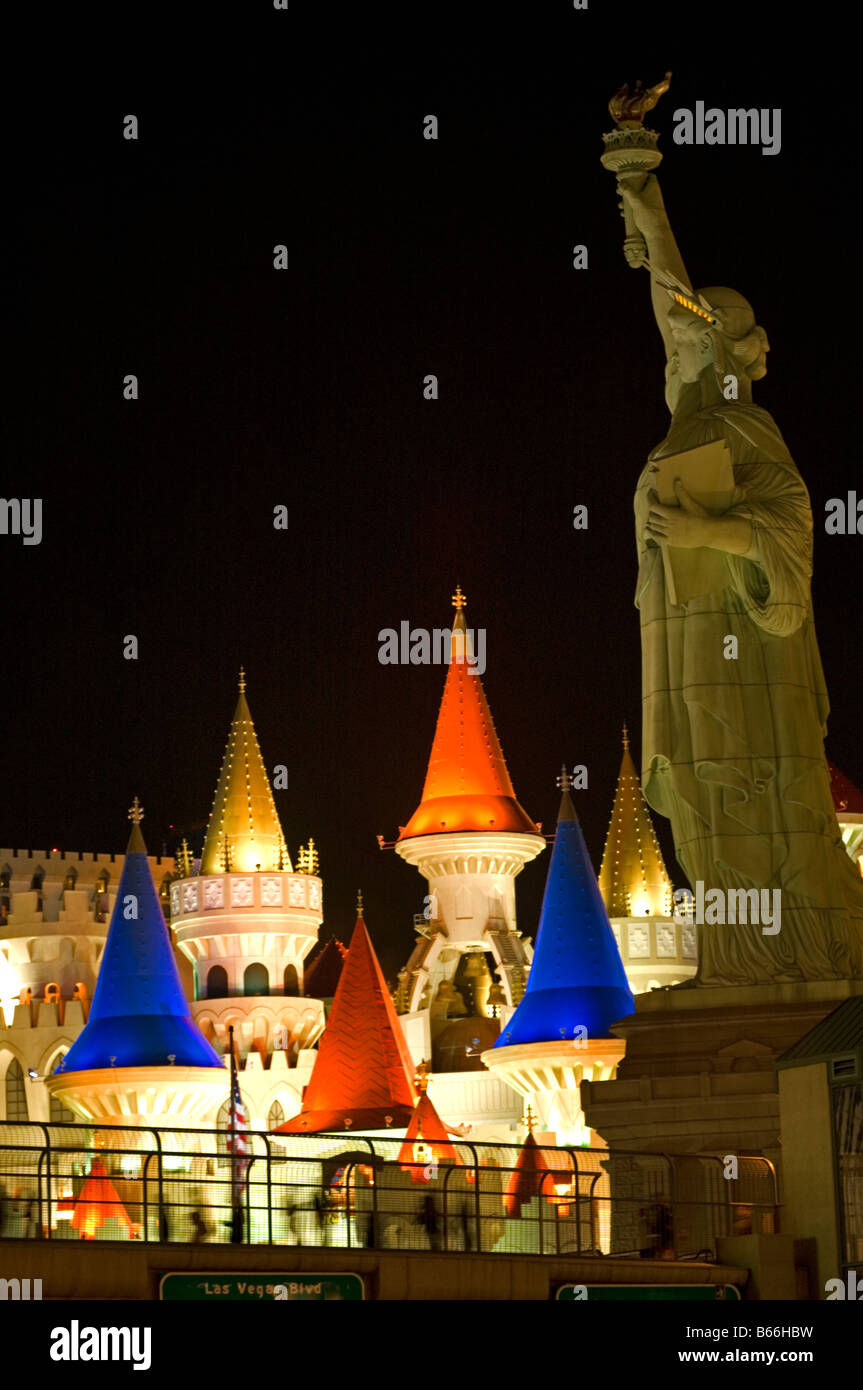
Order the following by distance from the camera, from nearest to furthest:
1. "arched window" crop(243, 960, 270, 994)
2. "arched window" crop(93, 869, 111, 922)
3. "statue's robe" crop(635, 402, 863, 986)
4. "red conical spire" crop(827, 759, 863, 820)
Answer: "statue's robe" crop(635, 402, 863, 986)
"red conical spire" crop(827, 759, 863, 820)
"arched window" crop(243, 960, 270, 994)
"arched window" crop(93, 869, 111, 922)

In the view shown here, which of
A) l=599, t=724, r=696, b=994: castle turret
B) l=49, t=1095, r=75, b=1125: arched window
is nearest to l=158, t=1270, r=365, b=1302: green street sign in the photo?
l=599, t=724, r=696, b=994: castle turret

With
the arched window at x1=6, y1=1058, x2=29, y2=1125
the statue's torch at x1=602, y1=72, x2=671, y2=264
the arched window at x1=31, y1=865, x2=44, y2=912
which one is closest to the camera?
the statue's torch at x1=602, y1=72, x2=671, y2=264

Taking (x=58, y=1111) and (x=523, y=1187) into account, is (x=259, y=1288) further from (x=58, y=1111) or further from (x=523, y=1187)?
(x=58, y=1111)

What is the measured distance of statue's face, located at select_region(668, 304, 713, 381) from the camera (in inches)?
1152

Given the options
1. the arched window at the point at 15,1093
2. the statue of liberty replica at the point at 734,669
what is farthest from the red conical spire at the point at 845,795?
the statue of liberty replica at the point at 734,669

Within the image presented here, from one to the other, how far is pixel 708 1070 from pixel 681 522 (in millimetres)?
5372

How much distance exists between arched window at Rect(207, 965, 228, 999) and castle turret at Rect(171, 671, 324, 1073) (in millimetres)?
20

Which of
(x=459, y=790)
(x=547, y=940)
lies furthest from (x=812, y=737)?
(x=459, y=790)

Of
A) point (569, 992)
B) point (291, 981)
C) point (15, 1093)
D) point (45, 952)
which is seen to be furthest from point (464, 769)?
point (45, 952)

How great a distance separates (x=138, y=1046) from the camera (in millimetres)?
48531

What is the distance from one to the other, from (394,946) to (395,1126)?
49.8 feet

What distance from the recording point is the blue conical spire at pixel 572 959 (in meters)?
44.3

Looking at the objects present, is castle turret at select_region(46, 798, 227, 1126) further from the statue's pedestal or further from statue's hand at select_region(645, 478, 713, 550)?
statue's hand at select_region(645, 478, 713, 550)
